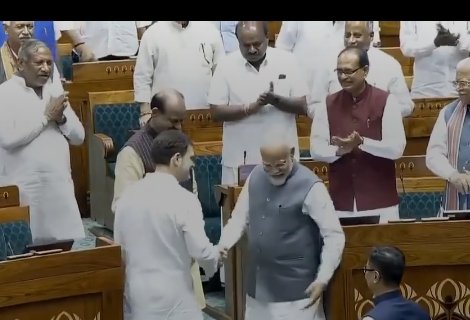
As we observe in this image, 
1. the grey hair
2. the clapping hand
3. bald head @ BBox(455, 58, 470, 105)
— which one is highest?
the grey hair

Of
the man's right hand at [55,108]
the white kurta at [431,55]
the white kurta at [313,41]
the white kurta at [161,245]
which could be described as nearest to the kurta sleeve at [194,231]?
the white kurta at [161,245]

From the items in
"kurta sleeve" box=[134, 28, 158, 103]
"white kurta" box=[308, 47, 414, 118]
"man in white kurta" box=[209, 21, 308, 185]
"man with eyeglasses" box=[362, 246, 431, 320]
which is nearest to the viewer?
"man with eyeglasses" box=[362, 246, 431, 320]

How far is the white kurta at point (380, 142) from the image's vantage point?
471 cm

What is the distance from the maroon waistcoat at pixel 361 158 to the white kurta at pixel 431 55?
7.08 ft

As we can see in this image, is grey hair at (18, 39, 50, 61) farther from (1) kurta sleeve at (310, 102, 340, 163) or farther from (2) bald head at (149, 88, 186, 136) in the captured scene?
(1) kurta sleeve at (310, 102, 340, 163)

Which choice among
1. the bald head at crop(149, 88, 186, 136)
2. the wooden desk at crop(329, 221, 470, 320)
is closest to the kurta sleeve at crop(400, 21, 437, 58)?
the wooden desk at crop(329, 221, 470, 320)

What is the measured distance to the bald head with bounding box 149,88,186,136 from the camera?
453 cm

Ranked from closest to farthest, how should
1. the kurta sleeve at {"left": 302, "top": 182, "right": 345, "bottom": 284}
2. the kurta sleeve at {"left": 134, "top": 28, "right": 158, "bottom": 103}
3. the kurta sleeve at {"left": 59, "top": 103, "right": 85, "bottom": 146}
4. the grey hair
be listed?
the kurta sleeve at {"left": 302, "top": 182, "right": 345, "bottom": 284} < the grey hair < the kurta sleeve at {"left": 59, "top": 103, "right": 85, "bottom": 146} < the kurta sleeve at {"left": 134, "top": 28, "right": 158, "bottom": 103}

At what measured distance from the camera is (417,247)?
14.8 feet

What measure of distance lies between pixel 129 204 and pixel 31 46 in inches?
50.3

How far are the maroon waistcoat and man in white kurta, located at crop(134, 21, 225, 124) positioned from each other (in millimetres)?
1624

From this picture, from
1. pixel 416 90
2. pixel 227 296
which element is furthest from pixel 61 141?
pixel 416 90

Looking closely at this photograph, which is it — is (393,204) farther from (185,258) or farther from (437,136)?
(185,258)

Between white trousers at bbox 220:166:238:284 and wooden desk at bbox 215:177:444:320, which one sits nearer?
wooden desk at bbox 215:177:444:320
